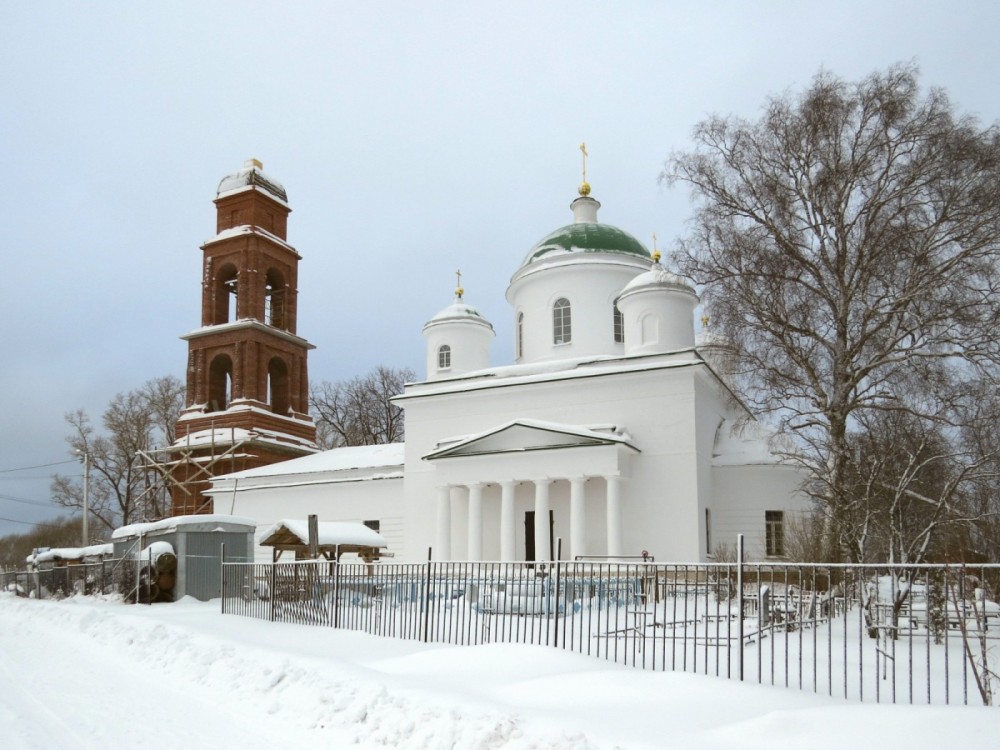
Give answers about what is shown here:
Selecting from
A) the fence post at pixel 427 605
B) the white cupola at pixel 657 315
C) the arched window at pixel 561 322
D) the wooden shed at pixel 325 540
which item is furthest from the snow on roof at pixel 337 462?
the fence post at pixel 427 605

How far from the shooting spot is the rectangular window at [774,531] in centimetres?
2658

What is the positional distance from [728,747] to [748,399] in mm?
13936

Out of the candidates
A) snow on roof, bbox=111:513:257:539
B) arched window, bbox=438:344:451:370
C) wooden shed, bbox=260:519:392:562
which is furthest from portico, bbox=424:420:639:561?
snow on roof, bbox=111:513:257:539

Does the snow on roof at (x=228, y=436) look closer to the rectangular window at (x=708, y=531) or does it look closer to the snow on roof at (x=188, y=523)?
the snow on roof at (x=188, y=523)

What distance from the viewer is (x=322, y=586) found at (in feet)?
47.2

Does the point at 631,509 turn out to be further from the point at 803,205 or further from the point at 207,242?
the point at 207,242

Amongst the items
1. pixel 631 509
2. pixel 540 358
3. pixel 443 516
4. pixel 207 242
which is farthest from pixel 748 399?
pixel 207 242

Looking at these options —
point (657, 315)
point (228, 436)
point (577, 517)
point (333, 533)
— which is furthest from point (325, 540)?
point (228, 436)

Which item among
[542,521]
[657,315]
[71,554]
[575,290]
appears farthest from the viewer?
[575,290]

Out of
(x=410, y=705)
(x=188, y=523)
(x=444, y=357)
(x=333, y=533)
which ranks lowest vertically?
(x=410, y=705)

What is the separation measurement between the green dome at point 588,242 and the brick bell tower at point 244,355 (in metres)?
14.1

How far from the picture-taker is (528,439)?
2708cm

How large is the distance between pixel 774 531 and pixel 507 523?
324 inches

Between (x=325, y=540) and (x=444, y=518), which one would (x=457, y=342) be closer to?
(x=444, y=518)
